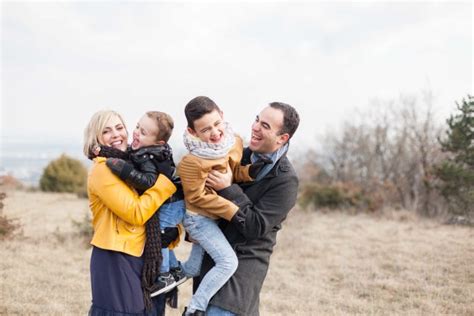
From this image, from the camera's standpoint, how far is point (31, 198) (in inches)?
830

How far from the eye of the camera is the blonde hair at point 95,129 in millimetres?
2684

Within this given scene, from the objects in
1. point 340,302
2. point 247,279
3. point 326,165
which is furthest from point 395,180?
point 247,279

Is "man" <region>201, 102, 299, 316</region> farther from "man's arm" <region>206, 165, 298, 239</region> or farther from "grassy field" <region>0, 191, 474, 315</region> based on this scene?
"grassy field" <region>0, 191, 474, 315</region>

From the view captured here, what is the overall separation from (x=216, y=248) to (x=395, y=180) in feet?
87.5

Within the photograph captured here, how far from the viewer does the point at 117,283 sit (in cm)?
263

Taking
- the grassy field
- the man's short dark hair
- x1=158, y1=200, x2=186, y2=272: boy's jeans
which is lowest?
the grassy field

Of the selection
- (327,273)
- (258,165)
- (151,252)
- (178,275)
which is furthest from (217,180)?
(327,273)

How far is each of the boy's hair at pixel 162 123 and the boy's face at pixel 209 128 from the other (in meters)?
0.28

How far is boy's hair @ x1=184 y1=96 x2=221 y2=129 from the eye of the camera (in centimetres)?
248

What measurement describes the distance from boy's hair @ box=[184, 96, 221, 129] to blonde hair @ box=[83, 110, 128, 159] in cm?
51

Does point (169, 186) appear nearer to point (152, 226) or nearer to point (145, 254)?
point (152, 226)

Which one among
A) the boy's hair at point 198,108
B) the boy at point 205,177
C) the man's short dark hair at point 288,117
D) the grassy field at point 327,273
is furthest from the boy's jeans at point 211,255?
the grassy field at point 327,273

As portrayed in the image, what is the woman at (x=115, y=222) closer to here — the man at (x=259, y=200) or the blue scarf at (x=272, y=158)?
the man at (x=259, y=200)

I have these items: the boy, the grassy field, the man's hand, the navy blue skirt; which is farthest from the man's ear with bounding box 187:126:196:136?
the grassy field
